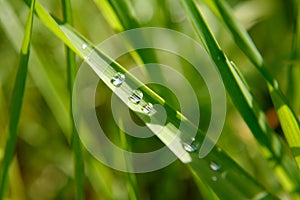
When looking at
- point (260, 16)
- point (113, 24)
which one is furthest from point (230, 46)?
point (113, 24)

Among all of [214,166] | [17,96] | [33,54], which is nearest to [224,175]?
[214,166]

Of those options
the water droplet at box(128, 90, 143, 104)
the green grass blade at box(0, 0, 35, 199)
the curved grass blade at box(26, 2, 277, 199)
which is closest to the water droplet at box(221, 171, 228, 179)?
the curved grass blade at box(26, 2, 277, 199)

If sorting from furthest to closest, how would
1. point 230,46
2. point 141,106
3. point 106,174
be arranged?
point 230,46 < point 106,174 < point 141,106

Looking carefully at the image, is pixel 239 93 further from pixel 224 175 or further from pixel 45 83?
pixel 45 83

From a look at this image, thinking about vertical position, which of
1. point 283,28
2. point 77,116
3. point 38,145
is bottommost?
point 283,28

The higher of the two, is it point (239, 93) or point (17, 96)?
point (17, 96)

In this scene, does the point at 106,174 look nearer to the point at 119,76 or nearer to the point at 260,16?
the point at 119,76
